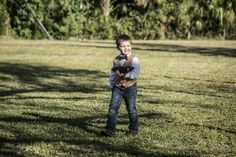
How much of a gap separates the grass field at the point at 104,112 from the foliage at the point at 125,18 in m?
21.3

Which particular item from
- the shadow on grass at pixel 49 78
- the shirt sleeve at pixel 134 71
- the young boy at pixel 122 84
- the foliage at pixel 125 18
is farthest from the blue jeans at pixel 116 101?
the foliage at pixel 125 18

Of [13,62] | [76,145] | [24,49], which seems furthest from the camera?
[24,49]

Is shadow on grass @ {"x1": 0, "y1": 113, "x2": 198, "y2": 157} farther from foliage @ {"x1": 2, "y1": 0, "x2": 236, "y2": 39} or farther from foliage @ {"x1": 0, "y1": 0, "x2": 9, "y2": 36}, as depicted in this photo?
foliage @ {"x1": 2, "y1": 0, "x2": 236, "y2": 39}

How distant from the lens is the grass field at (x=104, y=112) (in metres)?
7.07

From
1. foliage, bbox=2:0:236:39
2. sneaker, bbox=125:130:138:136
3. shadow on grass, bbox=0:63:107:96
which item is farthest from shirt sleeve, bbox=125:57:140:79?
foliage, bbox=2:0:236:39

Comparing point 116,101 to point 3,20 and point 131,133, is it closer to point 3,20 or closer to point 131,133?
point 131,133

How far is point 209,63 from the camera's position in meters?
22.6

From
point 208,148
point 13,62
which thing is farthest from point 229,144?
point 13,62

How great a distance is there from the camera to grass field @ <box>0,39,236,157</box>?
7066 mm

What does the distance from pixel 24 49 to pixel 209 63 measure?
10533 millimetres

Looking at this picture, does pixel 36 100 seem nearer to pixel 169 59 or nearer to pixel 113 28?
pixel 169 59

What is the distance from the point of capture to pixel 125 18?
148 feet

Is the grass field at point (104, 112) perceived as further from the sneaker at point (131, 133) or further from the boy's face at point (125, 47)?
the boy's face at point (125, 47)

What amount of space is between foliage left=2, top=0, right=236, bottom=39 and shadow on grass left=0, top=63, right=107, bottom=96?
69.2ft
